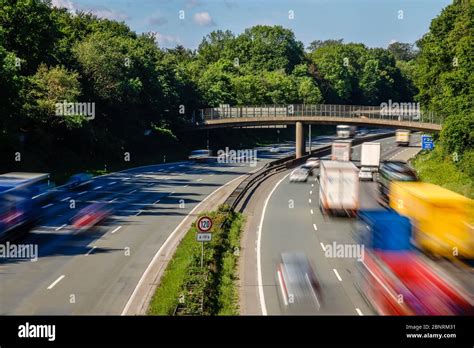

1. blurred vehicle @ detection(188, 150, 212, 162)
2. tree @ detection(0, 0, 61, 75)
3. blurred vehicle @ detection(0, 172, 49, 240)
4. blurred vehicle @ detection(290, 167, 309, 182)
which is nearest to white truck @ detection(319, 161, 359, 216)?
blurred vehicle @ detection(0, 172, 49, 240)

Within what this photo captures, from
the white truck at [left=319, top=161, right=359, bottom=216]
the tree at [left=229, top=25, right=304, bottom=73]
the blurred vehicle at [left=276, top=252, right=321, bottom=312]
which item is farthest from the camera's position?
the tree at [left=229, top=25, right=304, bottom=73]

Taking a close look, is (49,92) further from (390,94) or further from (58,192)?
(390,94)

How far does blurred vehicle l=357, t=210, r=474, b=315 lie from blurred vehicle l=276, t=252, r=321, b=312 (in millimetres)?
2334

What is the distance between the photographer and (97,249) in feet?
115

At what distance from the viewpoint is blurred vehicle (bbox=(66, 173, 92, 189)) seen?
201ft

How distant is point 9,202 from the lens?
3303cm

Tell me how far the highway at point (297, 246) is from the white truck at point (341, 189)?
3.24 ft

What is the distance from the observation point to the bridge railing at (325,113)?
93.2 m

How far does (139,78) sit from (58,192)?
44.8m

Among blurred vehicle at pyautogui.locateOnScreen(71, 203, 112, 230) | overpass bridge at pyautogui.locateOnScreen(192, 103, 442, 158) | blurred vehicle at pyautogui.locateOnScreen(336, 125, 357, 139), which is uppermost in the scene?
overpass bridge at pyautogui.locateOnScreen(192, 103, 442, 158)

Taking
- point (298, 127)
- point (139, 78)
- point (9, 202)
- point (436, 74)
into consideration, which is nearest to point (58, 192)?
point (9, 202)

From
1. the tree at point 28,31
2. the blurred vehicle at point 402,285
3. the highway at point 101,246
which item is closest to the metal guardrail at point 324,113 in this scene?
the highway at point 101,246

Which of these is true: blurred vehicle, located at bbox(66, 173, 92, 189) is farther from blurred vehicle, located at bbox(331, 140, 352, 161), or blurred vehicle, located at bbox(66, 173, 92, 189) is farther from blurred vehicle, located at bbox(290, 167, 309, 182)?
blurred vehicle, located at bbox(331, 140, 352, 161)
